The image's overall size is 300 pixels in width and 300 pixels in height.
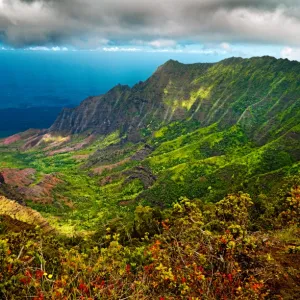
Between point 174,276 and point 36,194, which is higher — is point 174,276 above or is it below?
above

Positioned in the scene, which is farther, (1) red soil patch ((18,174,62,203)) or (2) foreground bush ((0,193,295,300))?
(1) red soil patch ((18,174,62,203))

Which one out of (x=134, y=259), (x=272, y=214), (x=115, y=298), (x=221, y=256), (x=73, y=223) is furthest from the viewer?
(x=73, y=223)

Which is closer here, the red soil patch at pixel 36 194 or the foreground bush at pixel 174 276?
the foreground bush at pixel 174 276

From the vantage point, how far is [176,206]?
67.2 feet

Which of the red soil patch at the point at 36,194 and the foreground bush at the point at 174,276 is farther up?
the foreground bush at the point at 174,276

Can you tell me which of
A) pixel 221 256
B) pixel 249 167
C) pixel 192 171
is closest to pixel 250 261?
pixel 221 256

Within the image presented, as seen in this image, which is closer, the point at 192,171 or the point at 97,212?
the point at 97,212

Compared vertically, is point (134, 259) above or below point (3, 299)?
below

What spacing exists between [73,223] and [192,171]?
265 feet

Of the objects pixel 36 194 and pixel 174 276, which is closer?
pixel 174 276

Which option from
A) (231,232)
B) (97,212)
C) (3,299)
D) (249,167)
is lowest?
(97,212)

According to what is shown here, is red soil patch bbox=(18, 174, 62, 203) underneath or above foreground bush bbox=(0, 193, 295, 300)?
underneath

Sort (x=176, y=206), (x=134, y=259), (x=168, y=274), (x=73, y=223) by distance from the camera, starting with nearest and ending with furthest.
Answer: (x=168, y=274) → (x=176, y=206) → (x=134, y=259) → (x=73, y=223)

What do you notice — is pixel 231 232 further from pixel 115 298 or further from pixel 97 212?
pixel 97 212
